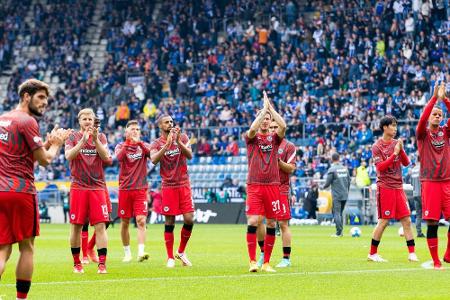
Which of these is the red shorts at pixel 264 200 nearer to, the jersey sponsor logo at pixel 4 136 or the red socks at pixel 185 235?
the red socks at pixel 185 235

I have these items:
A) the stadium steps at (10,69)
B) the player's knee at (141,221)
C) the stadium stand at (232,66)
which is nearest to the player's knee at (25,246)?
the player's knee at (141,221)

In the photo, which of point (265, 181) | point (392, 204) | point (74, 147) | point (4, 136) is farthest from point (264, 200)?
point (4, 136)

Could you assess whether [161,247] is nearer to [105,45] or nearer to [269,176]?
[269,176]

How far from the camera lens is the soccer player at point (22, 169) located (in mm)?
11766

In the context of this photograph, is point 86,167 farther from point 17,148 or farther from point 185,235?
point 17,148

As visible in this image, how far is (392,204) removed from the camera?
2003 cm

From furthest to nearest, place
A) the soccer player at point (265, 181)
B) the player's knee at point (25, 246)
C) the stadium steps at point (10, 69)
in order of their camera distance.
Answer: the stadium steps at point (10, 69) → the soccer player at point (265, 181) → the player's knee at point (25, 246)

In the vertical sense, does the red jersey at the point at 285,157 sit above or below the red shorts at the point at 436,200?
above

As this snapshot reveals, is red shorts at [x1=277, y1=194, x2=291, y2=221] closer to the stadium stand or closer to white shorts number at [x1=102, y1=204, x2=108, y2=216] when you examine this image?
white shorts number at [x1=102, y1=204, x2=108, y2=216]

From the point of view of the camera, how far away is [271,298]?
13211mm

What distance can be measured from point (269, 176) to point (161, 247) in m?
9.45

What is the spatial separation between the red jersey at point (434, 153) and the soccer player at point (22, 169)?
7.77 m

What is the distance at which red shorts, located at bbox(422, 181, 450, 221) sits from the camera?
17.4 m

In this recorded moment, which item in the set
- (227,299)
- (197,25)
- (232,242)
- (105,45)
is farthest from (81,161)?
(105,45)
